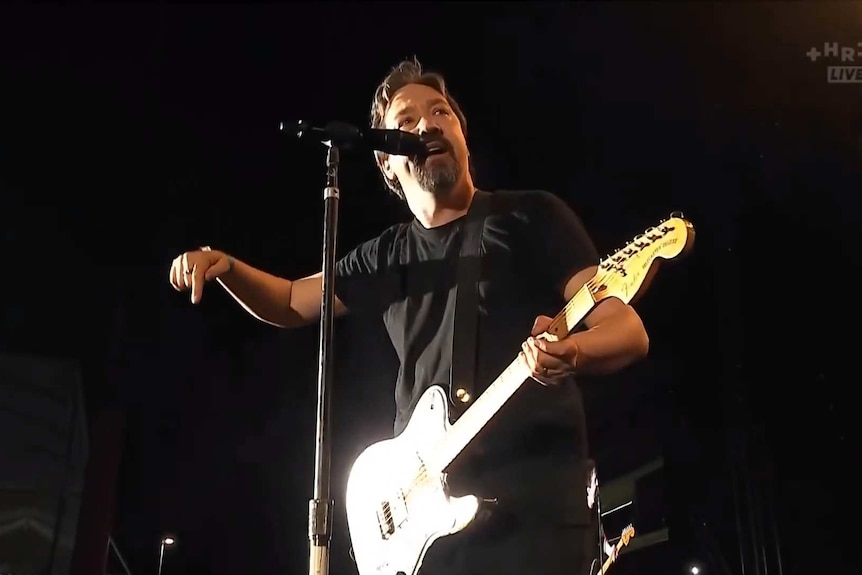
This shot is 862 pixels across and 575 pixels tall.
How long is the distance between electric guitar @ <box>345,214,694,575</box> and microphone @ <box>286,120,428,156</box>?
17.4 inches

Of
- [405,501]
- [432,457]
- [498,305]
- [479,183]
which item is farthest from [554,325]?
[479,183]

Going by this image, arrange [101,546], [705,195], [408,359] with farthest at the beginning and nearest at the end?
[101,546] → [705,195] → [408,359]

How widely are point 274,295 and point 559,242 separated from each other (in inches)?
27.1

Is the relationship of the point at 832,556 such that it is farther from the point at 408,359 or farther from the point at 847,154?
the point at 408,359

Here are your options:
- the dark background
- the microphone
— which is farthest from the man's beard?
the dark background

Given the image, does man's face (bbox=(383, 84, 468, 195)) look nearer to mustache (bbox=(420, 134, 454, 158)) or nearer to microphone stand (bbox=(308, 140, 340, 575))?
mustache (bbox=(420, 134, 454, 158))

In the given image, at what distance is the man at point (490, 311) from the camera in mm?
1356

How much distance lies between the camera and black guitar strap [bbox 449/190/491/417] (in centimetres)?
151

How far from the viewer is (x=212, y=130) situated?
11.4 ft

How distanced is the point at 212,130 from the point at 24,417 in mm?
2439

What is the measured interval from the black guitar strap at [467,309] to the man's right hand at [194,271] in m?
0.50

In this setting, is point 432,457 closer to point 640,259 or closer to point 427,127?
point 640,259

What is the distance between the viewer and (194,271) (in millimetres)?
1536

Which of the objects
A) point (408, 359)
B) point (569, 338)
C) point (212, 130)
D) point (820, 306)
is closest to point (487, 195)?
point (408, 359)
